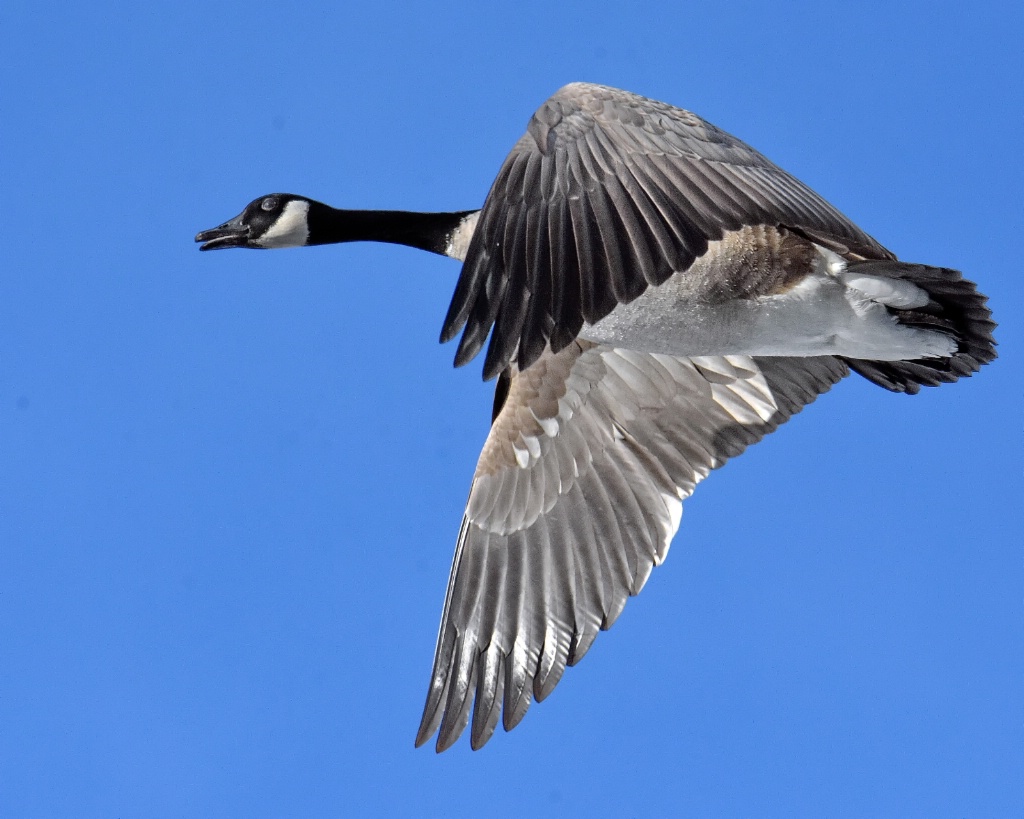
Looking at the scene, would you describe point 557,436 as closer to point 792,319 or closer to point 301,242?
point 792,319

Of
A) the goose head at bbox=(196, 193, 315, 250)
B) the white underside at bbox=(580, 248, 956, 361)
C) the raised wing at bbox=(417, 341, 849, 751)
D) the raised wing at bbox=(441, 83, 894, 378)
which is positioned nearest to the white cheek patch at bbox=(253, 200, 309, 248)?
the goose head at bbox=(196, 193, 315, 250)

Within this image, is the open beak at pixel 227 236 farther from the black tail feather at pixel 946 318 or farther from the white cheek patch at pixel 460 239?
the black tail feather at pixel 946 318

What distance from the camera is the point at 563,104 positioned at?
601 centimetres

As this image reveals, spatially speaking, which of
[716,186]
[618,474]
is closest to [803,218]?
[716,186]

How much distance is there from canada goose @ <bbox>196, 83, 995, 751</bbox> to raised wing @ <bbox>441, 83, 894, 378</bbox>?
0.01 m

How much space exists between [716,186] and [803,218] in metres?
0.61

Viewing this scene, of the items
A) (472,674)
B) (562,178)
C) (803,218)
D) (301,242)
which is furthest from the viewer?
(301,242)

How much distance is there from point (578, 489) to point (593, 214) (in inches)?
138

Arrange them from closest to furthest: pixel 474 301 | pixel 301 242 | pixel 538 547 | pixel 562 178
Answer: pixel 474 301 < pixel 562 178 < pixel 538 547 < pixel 301 242

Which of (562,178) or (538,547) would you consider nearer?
(562,178)

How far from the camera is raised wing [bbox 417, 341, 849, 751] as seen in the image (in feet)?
25.4

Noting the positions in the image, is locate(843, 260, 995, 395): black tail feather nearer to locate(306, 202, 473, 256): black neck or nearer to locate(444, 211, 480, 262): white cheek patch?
locate(444, 211, 480, 262): white cheek patch

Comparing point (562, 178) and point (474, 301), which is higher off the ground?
point (562, 178)

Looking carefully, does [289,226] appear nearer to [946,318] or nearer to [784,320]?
[784,320]
